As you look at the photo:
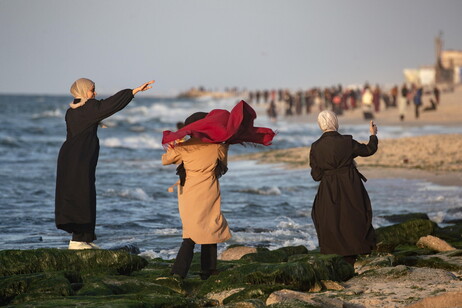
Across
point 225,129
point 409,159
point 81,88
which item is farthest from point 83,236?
point 409,159

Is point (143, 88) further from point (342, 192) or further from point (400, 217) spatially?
point (400, 217)

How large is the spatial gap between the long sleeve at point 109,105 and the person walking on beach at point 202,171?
28.3 inches

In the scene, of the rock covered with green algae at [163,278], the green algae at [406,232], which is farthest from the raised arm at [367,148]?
the green algae at [406,232]

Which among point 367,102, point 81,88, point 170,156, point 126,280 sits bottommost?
point 126,280

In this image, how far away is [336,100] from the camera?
2138 inches

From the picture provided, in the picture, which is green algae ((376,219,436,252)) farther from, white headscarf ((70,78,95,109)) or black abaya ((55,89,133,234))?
white headscarf ((70,78,95,109))

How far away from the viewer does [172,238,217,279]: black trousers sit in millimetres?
7484

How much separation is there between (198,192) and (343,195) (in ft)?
4.04

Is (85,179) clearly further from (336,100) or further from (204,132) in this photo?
(336,100)

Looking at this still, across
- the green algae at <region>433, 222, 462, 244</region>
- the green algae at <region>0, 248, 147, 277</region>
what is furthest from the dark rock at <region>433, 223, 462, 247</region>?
the green algae at <region>0, 248, 147, 277</region>

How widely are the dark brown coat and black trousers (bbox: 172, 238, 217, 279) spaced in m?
0.99

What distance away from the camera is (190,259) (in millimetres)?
7520

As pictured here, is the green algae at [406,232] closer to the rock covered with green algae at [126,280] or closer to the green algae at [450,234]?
the green algae at [450,234]

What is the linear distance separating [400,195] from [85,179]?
8.57m
